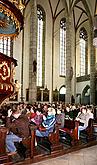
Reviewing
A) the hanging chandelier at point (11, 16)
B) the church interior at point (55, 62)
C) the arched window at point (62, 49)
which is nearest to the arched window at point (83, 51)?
the church interior at point (55, 62)

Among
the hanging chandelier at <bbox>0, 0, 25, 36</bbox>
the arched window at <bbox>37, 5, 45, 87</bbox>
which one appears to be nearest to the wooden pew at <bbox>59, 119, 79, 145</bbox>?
the hanging chandelier at <bbox>0, 0, 25, 36</bbox>

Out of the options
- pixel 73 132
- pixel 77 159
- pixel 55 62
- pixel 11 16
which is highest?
pixel 55 62

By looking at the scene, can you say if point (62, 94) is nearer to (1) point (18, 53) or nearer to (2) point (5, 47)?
(1) point (18, 53)

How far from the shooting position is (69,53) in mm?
23375

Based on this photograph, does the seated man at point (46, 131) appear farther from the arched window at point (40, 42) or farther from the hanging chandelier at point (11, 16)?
the arched window at point (40, 42)

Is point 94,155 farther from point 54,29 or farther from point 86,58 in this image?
point 86,58

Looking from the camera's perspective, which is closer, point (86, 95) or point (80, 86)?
point (80, 86)

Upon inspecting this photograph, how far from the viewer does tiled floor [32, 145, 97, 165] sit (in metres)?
5.98

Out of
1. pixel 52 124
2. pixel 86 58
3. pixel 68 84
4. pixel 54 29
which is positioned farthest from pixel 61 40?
pixel 52 124

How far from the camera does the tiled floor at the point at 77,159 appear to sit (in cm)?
598

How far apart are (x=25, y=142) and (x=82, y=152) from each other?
206cm

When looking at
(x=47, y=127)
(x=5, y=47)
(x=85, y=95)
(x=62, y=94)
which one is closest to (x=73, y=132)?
(x=47, y=127)

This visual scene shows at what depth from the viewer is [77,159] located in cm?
634

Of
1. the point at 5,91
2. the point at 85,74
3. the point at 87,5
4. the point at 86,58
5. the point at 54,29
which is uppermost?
the point at 87,5
